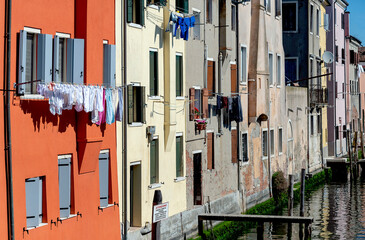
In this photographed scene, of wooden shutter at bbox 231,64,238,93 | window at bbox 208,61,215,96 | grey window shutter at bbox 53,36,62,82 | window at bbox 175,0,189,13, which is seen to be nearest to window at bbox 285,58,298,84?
wooden shutter at bbox 231,64,238,93

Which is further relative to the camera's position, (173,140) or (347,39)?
(347,39)

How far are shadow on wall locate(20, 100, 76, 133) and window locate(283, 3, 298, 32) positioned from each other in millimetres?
34090

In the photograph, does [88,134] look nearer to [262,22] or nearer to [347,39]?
[262,22]

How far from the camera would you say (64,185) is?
2050 cm

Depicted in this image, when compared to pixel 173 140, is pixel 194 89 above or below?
above

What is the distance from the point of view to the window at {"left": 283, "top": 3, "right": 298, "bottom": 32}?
52.5 metres

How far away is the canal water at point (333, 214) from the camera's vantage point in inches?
1315

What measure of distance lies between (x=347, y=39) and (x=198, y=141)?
44.1 meters

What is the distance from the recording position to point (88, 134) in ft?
68.8

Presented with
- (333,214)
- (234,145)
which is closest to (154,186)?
(234,145)

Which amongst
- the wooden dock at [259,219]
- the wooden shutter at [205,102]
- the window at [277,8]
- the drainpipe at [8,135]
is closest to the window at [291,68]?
the window at [277,8]

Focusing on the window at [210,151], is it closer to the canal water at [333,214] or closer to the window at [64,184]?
the canal water at [333,214]

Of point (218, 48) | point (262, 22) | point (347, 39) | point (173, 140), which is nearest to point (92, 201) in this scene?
point (173, 140)

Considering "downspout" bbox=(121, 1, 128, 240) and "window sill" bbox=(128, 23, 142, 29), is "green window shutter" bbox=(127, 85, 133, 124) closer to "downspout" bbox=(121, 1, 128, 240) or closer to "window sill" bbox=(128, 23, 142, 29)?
"downspout" bbox=(121, 1, 128, 240)
